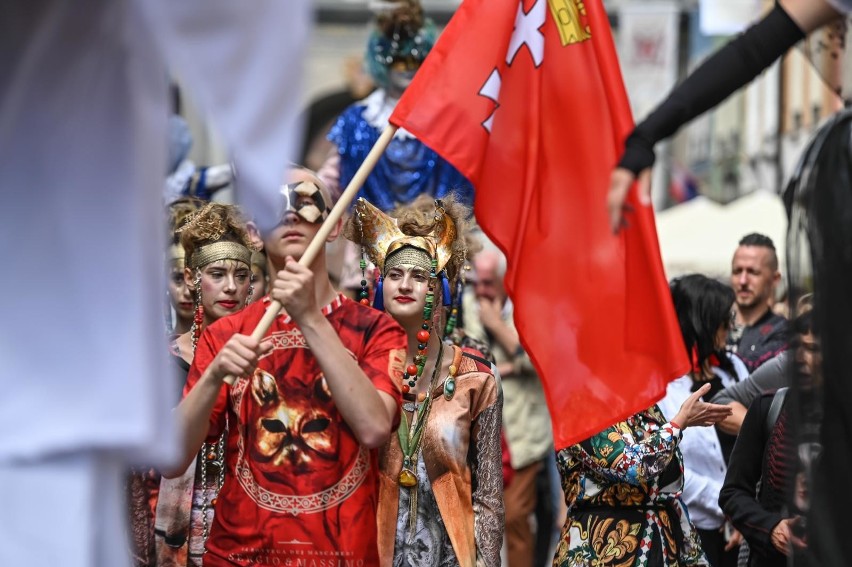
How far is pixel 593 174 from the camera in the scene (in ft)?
17.1

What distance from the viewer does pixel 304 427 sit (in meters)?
4.91

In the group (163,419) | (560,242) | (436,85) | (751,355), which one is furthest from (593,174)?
(751,355)

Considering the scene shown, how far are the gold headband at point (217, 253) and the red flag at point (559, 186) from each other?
1.21 meters

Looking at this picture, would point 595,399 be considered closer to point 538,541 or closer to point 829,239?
point 829,239

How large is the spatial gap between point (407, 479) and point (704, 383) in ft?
5.70

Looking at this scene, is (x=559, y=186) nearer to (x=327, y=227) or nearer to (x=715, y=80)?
(x=327, y=227)

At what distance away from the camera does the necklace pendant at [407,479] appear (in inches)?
225

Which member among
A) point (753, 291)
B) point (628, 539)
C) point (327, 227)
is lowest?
point (628, 539)

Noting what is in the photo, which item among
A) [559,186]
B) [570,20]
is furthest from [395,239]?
[570,20]

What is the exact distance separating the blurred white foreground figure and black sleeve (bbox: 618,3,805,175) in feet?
3.21

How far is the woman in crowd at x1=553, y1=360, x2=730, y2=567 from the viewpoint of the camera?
574cm

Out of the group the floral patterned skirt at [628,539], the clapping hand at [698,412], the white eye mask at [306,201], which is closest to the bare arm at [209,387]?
the white eye mask at [306,201]

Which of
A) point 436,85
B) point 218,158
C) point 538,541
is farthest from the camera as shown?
point 218,158

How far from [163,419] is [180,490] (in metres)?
2.58
